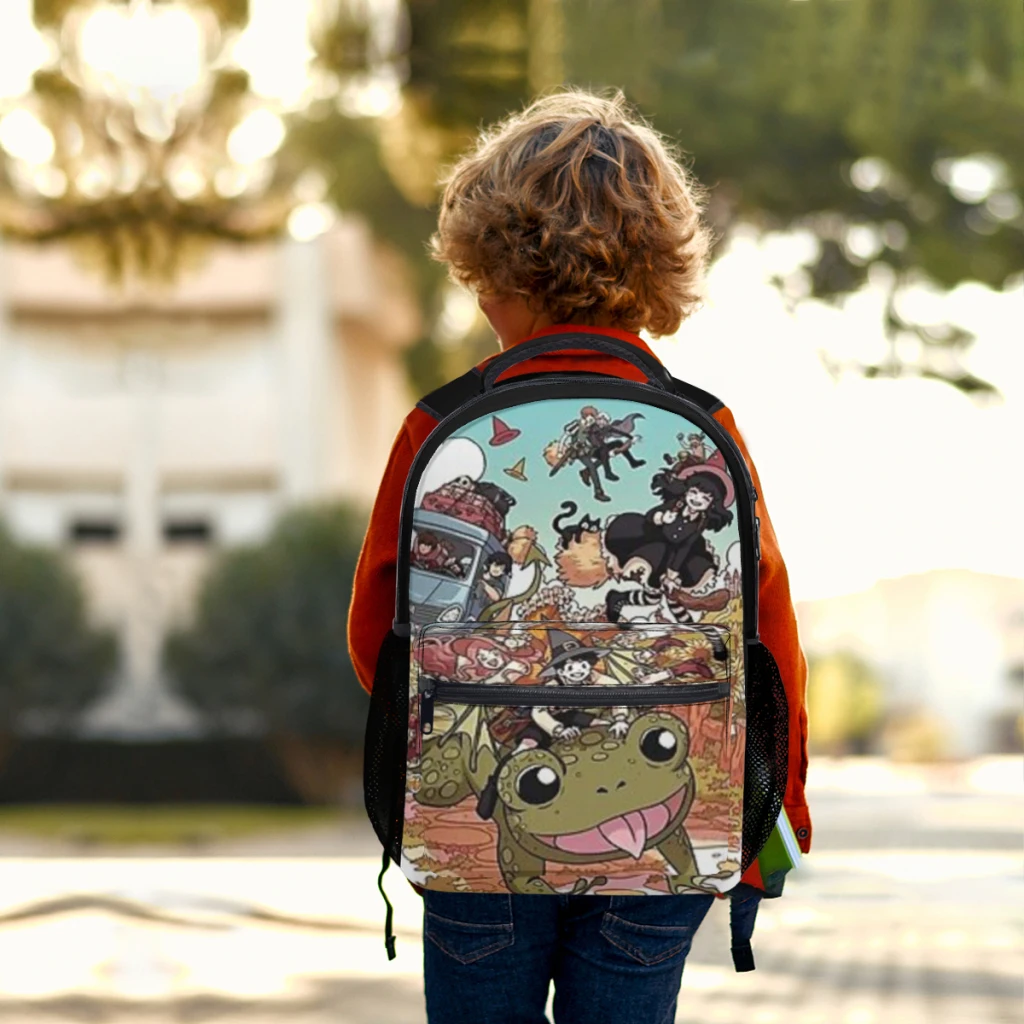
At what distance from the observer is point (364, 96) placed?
35.2 ft

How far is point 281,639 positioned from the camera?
21734mm

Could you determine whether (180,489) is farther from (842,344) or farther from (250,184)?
(842,344)

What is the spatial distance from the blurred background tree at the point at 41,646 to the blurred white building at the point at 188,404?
1858 millimetres

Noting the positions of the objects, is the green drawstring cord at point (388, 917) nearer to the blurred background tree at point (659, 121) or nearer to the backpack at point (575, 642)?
the backpack at point (575, 642)

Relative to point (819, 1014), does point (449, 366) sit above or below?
above

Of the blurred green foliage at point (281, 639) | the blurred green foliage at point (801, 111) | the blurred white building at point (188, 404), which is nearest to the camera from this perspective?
the blurred green foliage at point (801, 111)

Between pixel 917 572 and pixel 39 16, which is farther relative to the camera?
pixel 917 572

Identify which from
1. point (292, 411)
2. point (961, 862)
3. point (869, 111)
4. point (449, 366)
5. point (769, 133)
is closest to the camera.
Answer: point (869, 111)

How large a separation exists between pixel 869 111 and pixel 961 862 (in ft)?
18.4

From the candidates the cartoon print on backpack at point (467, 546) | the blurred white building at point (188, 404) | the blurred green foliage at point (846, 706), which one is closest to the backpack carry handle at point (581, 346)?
the cartoon print on backpack at point (467, 546)

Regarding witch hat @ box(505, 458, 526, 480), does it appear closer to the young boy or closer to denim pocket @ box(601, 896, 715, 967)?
the young boy

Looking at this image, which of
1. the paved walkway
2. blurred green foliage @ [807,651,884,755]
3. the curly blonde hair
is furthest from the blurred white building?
blurred green foliage @ [807,651,884,755]

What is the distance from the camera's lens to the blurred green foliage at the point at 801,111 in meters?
8.45

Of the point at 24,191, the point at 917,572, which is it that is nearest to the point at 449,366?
the point at 24,191
